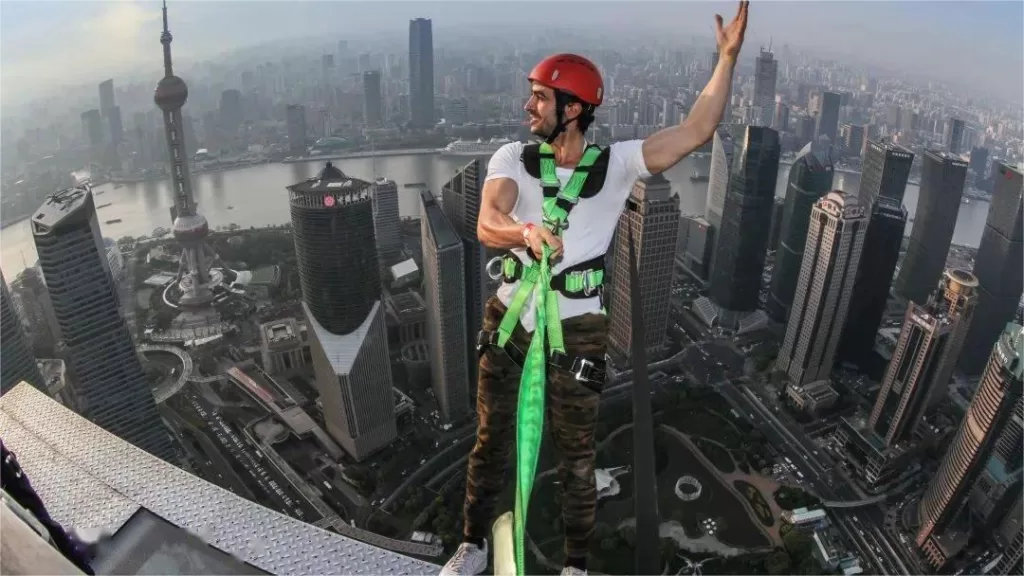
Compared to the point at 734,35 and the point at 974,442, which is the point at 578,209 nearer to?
the point at 734,35

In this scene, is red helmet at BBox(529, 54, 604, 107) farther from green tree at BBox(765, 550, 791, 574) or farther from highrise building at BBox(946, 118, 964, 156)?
highrise building at BBox(946, 118, 964, 156)

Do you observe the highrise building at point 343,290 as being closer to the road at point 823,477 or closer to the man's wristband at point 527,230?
the road at point 823,477

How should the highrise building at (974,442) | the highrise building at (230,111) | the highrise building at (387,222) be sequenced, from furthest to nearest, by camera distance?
1. the highrise building at (230,111)
2. the highrise building at (387,222)
3. the highrise building at (974,442)

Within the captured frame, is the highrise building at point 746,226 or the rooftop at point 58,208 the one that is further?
the highrise building at point 746,226

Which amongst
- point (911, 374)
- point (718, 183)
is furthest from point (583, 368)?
point (718, 183)

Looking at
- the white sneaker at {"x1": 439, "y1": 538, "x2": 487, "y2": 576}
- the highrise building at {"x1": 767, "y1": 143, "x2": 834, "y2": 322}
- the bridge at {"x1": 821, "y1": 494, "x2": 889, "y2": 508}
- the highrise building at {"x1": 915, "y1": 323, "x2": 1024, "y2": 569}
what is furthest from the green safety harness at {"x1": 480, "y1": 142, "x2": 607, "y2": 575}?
the highrise building at {"x1": 767, "y1": 143, "x2": 834, "y2": 322}

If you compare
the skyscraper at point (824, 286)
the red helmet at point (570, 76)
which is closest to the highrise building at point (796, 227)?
the skyscraper at point (824, 286)
